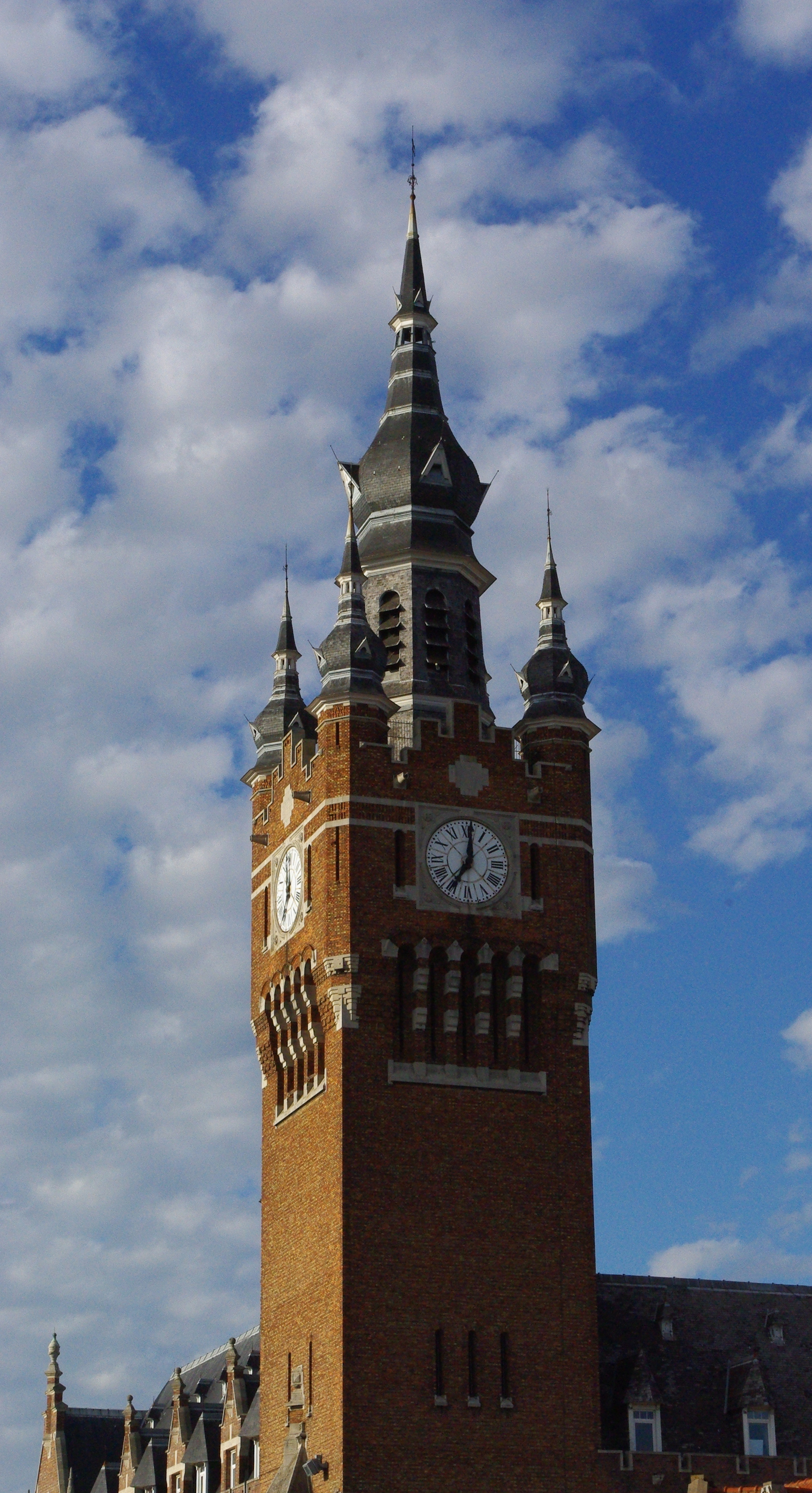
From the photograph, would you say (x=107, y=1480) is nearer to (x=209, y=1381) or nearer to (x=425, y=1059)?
(x=209, y=1381)

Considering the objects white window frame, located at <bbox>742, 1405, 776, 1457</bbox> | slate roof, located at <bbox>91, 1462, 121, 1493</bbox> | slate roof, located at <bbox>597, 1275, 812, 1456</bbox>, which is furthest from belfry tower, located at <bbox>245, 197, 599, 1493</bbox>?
slate roof, located at <bbox>91, 1462, 121, 1493</bbox>

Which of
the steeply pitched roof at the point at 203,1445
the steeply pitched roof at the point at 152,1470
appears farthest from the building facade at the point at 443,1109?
the steeply pitched roof at the point at 152,1470

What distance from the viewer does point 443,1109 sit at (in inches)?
2803

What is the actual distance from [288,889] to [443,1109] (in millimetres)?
8887

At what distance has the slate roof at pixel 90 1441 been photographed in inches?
4139

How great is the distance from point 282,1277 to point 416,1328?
623 centimetres

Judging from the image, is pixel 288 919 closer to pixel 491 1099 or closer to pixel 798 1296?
pixel 491 1099

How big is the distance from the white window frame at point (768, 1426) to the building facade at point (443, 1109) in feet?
0.25

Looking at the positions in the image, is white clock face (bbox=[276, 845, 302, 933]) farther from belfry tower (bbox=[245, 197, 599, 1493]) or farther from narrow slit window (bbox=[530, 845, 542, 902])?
narrow slit window (bbox=[530, 845, 542, 902])

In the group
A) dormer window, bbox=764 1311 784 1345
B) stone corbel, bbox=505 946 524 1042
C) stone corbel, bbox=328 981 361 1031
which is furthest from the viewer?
dormer window, bbox=764 1311 784 1345

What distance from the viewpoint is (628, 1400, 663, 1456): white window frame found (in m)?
71.4

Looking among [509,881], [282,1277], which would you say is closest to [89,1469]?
[282,1277]

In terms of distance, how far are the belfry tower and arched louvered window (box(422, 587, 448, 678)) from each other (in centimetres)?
9

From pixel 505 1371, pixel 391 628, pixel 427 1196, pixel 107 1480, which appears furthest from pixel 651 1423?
pixel 107 1480
